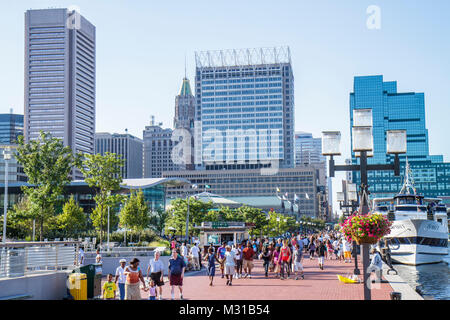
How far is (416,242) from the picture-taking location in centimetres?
4519

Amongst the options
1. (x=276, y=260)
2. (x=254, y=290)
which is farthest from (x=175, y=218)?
(x=254, y=290)

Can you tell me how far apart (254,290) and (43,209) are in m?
27.0

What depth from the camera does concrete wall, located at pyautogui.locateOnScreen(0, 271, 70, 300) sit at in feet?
48.3

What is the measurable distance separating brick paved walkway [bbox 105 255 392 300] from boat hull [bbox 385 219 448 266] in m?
22.1

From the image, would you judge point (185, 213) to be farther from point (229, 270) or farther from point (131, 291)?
point (131, 291)

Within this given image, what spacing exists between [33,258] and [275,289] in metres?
9.41

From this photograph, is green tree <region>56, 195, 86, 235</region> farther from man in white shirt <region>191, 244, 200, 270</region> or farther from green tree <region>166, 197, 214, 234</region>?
man in white shirt <region>191, 244, 200, 270</region>

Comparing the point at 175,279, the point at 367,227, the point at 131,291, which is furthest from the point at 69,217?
the point at 367,227

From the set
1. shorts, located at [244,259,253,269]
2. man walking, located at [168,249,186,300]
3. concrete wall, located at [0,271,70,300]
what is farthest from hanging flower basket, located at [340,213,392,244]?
shorts, located at [244,259,253,269]

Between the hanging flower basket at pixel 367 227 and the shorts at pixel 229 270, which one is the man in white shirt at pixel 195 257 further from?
the hanging flower basket at pixel 367 227

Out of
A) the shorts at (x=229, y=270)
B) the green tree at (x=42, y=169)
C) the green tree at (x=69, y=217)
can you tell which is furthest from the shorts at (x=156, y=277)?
the green tree at (x=69, y=217)

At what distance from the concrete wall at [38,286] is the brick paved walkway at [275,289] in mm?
2930

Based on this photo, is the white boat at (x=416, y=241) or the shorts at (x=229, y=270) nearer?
the shorts at (x=229, y=270)

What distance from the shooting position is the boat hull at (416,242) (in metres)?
45.4
